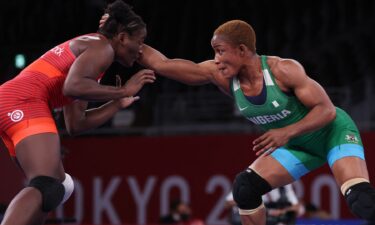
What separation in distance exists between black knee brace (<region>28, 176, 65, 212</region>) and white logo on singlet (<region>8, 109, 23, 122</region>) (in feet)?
1.33

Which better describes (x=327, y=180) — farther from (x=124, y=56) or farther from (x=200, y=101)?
(x=124, y=56)

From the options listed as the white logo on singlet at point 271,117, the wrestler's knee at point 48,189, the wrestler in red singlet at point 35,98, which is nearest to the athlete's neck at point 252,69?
the white logo on singlet at point 271,117

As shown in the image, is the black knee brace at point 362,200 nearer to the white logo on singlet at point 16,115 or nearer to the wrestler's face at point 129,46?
the wrestler's face at point 129,46

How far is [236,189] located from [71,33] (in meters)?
10.3

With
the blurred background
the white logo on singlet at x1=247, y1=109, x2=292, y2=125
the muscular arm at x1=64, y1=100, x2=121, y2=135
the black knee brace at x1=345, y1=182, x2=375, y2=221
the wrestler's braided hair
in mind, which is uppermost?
the wrestler's braided hair

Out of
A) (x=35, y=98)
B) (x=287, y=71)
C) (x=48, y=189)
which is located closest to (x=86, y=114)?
(x=35, y=98)

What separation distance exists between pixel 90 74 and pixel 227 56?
893 mm

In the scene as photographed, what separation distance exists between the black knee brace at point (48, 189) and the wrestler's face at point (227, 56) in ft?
4.29

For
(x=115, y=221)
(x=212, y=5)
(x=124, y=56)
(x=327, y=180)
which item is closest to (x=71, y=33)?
(x=212, y=5)

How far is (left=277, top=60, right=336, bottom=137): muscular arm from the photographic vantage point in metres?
4.91

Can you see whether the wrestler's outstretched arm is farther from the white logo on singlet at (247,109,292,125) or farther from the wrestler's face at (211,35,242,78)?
the white logo on singlet at (247,109,292,125)

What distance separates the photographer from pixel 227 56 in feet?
16.6

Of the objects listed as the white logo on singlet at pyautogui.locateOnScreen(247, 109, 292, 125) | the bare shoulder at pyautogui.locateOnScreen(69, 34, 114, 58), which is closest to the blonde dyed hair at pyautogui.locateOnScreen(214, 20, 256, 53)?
the white logo on singlet at pyautogui.locateOnScreen(247, 109, 292, 125)

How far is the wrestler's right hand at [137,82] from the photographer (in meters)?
4.95
